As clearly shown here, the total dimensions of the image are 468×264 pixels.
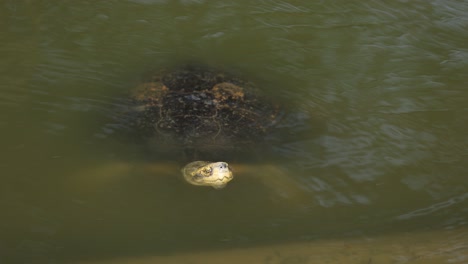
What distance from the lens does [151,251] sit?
3191 millimetres

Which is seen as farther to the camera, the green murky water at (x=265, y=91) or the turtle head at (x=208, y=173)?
the turtle head at (x=208, y=173)

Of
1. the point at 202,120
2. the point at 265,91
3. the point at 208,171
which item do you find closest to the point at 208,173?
the point at 208,171

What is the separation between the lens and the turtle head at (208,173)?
11.7ft

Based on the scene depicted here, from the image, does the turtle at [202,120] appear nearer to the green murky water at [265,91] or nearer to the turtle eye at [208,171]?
the turtle eye at [208,171]

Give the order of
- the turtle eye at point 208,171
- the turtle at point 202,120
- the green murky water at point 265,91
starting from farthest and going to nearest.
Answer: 1. the turtle at point 202,120
2. the turtle eye at point 208,171
3. the green murky water at point 265,91

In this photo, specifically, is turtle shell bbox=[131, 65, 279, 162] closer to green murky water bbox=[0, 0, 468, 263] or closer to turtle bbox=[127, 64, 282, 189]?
turtle bbox=[127, 64, 282, 189]

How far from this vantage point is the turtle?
3.76 meters

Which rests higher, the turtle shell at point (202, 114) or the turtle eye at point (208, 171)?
the turtle shell at point (202, 114)

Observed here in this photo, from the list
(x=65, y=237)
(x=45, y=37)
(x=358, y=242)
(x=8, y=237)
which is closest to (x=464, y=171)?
(x=358, y=242)

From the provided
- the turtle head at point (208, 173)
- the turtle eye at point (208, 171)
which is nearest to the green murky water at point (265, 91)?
the turtle head at point (208, 173)

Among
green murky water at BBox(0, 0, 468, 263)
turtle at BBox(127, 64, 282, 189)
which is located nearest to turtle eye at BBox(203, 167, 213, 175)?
turtle at BBox(127, 64, 282, 189)

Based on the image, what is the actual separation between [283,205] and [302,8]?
274cm

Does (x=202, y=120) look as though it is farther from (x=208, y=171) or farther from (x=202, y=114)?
(x=208, y=171)

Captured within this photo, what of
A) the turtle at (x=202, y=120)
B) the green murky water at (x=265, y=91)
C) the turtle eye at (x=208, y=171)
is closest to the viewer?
the green murky water at (x=265, y=91)
